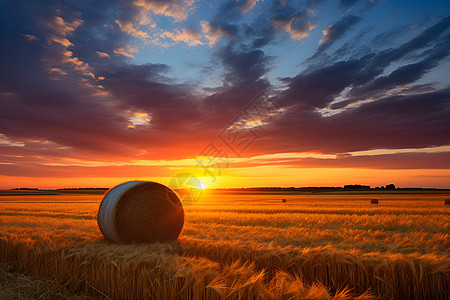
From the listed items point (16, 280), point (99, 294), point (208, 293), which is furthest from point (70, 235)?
point (208, 293)

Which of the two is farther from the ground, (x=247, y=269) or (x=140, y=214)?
(x=140, y=214)

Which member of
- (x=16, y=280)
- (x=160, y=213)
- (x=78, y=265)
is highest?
(x=160, y=213)

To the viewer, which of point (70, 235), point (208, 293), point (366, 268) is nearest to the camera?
point (208, 293)

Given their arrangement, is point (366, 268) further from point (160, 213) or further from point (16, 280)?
point (16, 280)

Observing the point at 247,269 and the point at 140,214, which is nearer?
the point at 247,269

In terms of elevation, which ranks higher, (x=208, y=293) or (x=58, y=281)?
(x=208, y=293)

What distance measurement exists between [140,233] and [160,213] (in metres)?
0.75

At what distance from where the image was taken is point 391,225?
32.6 ft

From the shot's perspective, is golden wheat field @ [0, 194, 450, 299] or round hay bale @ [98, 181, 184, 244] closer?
golden wheat field @ [0, 194, 450, 299]

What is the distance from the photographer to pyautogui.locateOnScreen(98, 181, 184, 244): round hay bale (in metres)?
7.51

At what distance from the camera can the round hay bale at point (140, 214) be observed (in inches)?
296

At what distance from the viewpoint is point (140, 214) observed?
783 cm

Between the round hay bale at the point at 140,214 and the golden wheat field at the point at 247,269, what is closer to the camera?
the golden wheat field at the point at 247,269

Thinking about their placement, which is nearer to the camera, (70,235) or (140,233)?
(70,235)
